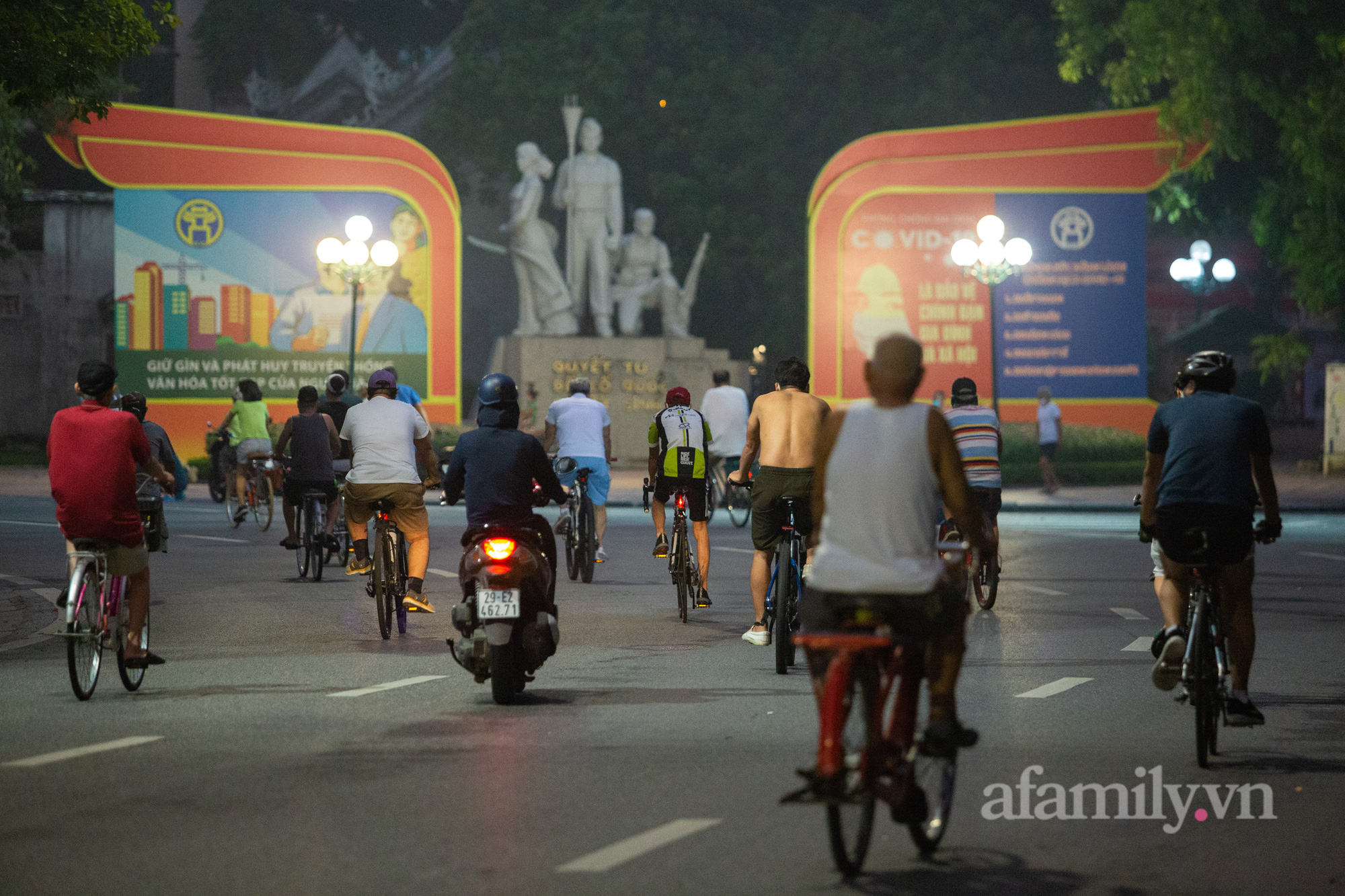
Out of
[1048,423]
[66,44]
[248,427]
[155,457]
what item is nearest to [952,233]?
[1048,423]

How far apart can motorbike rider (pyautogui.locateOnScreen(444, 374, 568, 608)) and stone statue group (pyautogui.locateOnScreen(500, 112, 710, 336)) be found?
2842 cm

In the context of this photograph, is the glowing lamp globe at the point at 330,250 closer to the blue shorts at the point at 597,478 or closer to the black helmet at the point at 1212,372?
the blue shorts at the point at 597,478

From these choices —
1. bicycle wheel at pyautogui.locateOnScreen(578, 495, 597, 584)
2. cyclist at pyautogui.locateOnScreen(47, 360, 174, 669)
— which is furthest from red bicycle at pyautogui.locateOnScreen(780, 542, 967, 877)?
bicycle wheel at pyautogui.locateOnScreen(578, 495, 597, 584)

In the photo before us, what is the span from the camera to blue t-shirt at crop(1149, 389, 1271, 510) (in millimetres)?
7414

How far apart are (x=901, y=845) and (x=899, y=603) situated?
0.95 m

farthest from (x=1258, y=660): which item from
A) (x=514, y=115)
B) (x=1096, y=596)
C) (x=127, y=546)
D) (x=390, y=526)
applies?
(x=514, y=115)

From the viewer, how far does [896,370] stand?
18.4ft

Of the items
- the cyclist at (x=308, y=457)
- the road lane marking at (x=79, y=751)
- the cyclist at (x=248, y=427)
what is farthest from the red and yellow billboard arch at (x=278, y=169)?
the road lane marking at (x=79, y=751)

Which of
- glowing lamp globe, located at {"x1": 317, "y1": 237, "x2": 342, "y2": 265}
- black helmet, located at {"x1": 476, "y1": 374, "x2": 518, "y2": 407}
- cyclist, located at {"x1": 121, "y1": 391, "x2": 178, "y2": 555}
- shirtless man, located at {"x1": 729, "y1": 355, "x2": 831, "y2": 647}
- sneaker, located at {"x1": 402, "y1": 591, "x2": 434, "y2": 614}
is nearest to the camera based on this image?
black helmet, located at {"x1": 476, "y1": 374, "x2": 518, "y2": 407}

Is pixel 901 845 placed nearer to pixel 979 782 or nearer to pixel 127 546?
pixel 979 782

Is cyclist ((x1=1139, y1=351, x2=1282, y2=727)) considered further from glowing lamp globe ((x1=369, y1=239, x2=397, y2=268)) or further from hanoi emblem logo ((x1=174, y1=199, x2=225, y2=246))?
hanoi emblem logo ((x1=174, y1=199, x2=225, y2=246))

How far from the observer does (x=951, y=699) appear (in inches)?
223

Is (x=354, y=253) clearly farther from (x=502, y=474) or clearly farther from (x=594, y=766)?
(x=594, y=766)

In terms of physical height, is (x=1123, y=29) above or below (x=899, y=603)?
above
